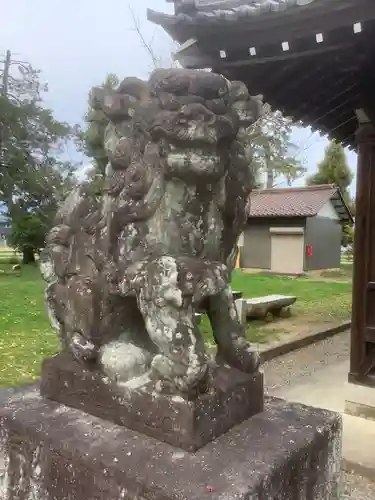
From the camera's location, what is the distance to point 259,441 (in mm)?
1419

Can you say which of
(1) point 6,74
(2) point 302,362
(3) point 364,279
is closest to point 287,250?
(1) point 6,74

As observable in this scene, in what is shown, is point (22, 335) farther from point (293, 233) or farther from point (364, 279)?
point (293, 233)

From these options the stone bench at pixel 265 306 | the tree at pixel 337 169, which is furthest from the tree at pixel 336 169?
the stone bench at pixel 265 306

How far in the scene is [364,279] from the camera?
3889mm

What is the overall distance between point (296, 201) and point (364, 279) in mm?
15156

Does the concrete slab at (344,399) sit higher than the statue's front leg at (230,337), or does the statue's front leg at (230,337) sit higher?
the statue's front leg at (230,337)

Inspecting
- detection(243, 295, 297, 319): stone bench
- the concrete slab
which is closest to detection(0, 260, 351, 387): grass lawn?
detection(243, 295, 297, 319): stone bench

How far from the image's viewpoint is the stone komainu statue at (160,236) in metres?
1.39

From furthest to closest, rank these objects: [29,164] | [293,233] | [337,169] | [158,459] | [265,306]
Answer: [337,169]
[293,233]
[29,164]
[265,306]
[158,459]

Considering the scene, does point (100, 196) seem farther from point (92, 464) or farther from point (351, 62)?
point (351, 62)

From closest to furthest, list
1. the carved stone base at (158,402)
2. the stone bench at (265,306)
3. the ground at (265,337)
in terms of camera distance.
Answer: the carved stone base at (158,402)
the ground at (265,337)
the stone bench at (265,306)

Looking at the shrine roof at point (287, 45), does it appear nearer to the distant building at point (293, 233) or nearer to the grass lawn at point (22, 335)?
the grass lawn at point (22, 335)

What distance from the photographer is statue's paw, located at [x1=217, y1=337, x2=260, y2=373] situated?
160 centimetres

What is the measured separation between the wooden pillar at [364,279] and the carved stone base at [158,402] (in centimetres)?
251
